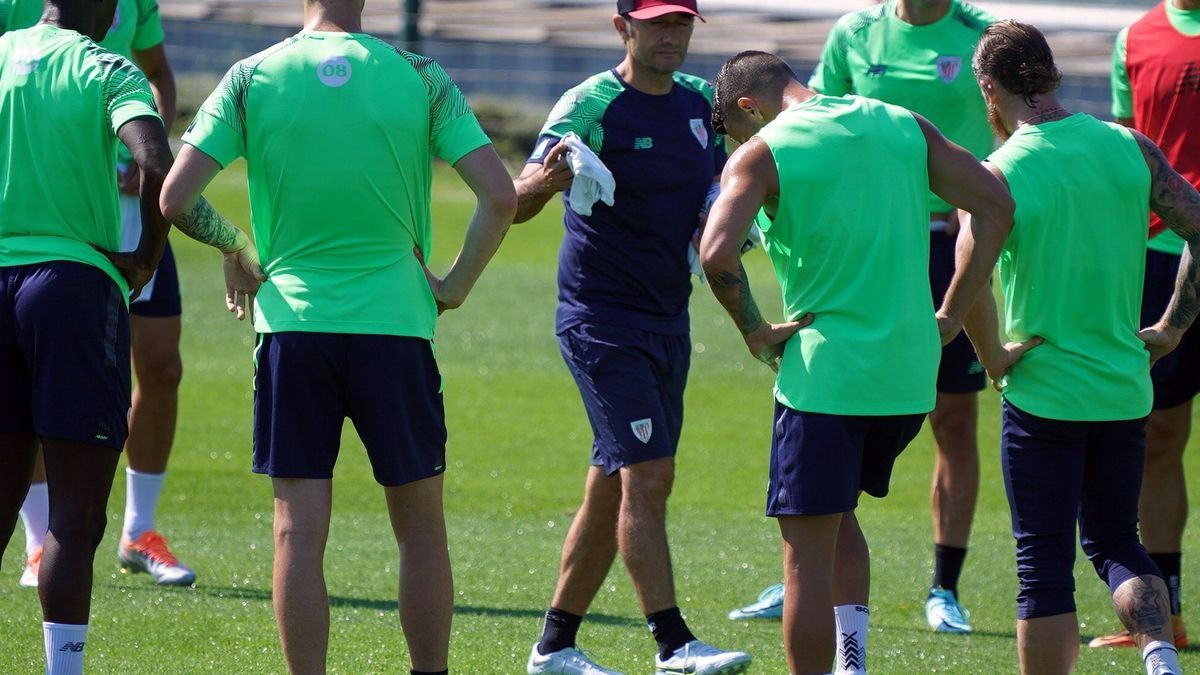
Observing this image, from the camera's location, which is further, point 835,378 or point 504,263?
point 504,263

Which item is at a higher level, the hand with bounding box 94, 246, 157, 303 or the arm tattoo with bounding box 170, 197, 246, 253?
the arm tattoo with bounding box 170, 197, 246, 253

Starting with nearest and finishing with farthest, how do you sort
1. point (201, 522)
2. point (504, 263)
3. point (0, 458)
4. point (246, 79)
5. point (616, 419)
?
point (246, 79) → point (0, 458) → point (616, 419) → point (201, 522) → point (504, 263)

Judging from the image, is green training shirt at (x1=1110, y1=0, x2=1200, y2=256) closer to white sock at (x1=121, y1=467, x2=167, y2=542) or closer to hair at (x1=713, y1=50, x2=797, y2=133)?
hair at (x1=713, y1=50, x2=797, y2=133)

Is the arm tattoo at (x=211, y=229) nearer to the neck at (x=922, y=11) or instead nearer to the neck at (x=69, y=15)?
the neck at (x=69, y=15)

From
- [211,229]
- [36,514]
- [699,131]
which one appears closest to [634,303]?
[699,131]

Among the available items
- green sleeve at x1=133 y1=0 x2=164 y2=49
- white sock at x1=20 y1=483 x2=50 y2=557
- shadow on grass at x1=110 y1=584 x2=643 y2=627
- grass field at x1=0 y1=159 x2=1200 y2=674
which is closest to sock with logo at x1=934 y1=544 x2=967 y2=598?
grass field at x1=0 y1=159 x2=1200 y2=674

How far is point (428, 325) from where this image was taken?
176 inches

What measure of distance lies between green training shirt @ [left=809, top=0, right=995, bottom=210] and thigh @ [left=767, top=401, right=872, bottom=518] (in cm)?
248

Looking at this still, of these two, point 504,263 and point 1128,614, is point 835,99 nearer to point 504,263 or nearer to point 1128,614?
point 1128,614

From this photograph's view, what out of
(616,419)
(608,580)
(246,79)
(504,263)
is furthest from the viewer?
(504,263)

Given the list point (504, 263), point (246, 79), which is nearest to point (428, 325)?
Result: point (246, 79)

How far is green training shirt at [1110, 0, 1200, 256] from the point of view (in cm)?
621

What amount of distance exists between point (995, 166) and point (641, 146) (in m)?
1.46

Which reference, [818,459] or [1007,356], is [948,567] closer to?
[1007,356]
